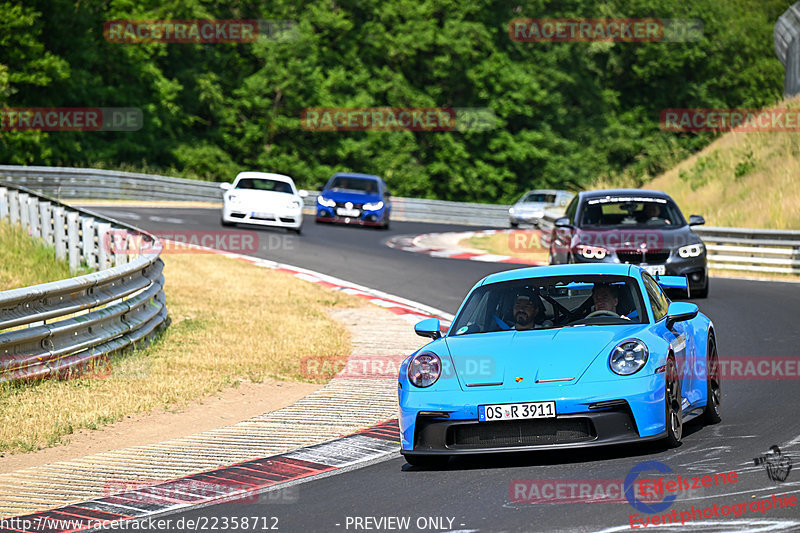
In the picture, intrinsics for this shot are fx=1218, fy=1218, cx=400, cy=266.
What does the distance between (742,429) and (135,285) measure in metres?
6.93

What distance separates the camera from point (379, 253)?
25078mm

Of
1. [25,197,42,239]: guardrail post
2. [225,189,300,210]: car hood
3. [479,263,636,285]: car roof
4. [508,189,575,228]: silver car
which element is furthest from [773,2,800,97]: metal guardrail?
[479,263,636,285]: car roof

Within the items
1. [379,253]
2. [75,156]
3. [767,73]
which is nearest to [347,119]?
[75,156]

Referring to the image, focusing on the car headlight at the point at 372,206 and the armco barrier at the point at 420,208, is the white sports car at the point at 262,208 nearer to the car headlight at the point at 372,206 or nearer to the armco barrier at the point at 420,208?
the armco barrier at the point at 420,208

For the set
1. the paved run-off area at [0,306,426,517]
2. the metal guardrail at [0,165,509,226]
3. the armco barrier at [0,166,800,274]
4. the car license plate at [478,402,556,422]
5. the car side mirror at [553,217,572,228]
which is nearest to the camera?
the car license plate at [478,402,556,422]

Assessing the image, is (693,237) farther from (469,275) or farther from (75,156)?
(75,156)

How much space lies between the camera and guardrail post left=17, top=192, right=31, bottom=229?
19609 mm

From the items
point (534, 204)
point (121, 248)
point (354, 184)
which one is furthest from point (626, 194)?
point (534, 204)

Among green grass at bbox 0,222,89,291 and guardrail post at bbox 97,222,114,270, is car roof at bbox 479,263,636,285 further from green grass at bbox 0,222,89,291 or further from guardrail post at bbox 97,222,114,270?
green grass at bbox 0,222,89,291

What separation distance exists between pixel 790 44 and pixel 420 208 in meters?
14.6

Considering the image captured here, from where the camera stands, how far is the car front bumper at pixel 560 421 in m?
7.20

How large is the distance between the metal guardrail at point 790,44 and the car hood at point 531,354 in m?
33.0

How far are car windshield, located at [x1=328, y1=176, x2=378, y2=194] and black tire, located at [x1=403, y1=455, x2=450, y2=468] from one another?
2607 cm

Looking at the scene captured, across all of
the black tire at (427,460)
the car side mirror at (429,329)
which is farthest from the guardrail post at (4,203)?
the black tire at (427,460)
